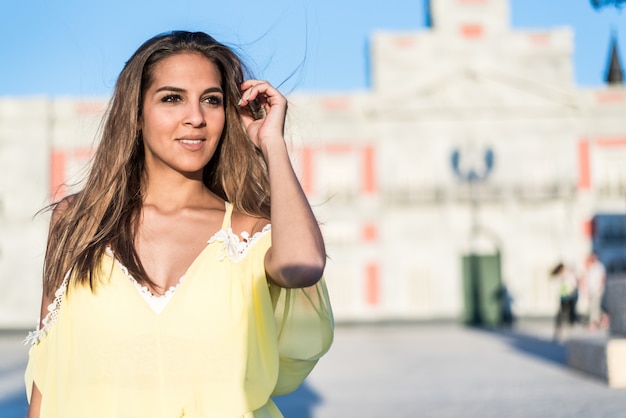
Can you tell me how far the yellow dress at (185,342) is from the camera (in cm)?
182

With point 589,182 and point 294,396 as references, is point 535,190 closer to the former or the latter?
point 589,182

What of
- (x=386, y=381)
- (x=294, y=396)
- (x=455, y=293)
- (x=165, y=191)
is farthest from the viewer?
(x=455, y=293)

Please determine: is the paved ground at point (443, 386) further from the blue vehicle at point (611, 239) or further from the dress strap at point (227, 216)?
the blue vehicle at point (611, 239)

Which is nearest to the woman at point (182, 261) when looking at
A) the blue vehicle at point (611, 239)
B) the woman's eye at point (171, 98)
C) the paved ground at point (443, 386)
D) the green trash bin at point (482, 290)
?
the woman's eye at point (171, 98)

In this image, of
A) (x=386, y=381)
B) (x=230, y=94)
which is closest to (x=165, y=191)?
(x=230, y=94)

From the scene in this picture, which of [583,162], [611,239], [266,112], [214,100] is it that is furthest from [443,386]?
[583,162]

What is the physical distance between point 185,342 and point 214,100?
2.12 ft

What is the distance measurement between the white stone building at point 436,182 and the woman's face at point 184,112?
25236mm

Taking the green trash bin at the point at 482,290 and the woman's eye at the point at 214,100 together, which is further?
the green trash bin at the point at 482,290

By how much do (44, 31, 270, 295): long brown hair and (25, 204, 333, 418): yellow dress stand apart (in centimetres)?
6

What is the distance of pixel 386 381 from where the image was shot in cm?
1030

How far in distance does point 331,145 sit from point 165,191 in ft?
86.0

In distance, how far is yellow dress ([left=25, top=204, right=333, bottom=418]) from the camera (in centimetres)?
182

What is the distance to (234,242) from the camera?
1.96 meters
